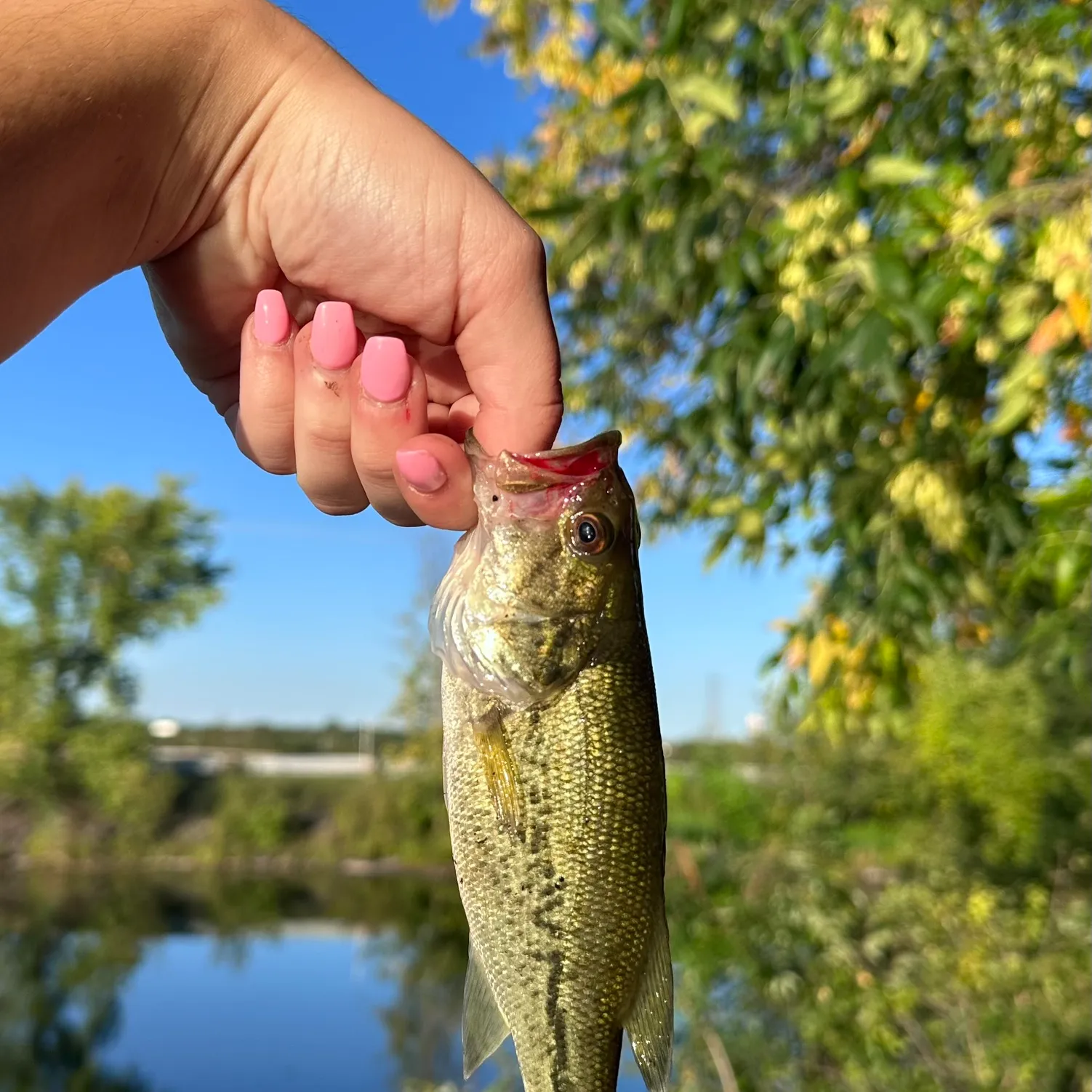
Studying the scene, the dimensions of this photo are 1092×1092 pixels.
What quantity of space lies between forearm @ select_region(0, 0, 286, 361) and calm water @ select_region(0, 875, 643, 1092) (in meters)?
10.3

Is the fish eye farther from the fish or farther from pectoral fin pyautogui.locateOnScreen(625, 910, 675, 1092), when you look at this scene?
pectoral fin pyautogui.locateOnScreen(625, 910, 675, 1092)

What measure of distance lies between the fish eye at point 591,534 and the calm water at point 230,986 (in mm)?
9853

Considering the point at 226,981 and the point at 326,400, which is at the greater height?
the point at 326,400

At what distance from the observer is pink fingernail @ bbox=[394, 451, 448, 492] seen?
1.29m

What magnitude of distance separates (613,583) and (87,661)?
29713mm

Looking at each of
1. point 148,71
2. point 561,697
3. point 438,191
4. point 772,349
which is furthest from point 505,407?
point 772,349

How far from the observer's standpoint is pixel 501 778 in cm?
140

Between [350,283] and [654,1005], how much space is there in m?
1.10

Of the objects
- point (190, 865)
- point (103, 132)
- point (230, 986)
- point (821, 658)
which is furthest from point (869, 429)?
point (190, 865)

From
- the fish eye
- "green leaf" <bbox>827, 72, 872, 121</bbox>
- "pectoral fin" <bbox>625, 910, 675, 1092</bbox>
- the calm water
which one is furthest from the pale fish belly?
the calm water

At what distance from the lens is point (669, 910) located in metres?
6.48

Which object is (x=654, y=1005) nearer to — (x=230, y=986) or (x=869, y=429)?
(x=869, y=429)

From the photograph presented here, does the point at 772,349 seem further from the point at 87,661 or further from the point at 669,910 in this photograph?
the point at 87,661

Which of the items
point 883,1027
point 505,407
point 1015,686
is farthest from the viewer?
point 1015,686
